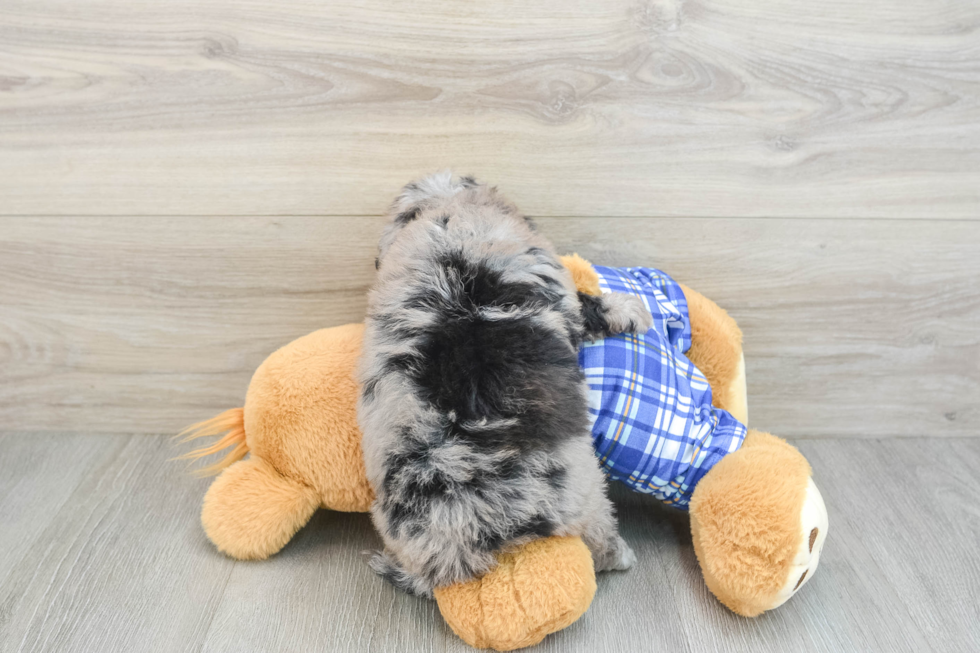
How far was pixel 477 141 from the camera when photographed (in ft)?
3.02

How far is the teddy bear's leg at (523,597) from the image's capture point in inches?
25.9

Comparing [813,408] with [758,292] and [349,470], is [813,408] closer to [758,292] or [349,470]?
[758,292]

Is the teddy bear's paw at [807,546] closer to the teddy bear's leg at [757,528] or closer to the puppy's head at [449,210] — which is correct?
the teddy bear's leg at [757,528]

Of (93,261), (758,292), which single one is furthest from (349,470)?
(758,292)

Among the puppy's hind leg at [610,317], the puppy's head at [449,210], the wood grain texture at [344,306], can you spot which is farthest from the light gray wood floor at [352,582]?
the puppy's head at [449,210]

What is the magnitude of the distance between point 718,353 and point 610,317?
23 centimetres

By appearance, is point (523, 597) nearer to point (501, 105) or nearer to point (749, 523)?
point (749, 523)

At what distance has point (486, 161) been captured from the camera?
930 millimetres

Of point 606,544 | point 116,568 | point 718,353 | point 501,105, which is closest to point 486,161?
point 501,105

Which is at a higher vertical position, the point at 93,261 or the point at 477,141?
the point at 477,141

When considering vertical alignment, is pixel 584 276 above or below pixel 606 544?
above

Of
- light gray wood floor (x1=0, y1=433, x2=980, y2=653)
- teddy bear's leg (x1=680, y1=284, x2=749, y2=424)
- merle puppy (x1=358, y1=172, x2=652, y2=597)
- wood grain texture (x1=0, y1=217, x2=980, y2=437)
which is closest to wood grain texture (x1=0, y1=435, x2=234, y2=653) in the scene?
light gray wood floor (x1=0, y1=433, x2=980, y2=653)

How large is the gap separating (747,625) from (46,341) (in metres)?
1.05

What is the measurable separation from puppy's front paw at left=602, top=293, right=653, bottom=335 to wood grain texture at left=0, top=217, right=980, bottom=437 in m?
0.20
